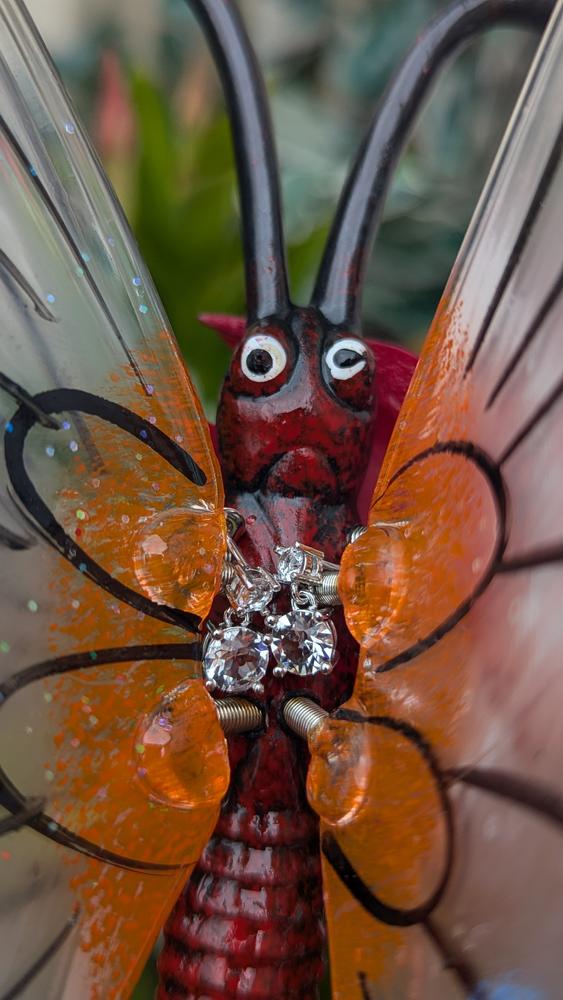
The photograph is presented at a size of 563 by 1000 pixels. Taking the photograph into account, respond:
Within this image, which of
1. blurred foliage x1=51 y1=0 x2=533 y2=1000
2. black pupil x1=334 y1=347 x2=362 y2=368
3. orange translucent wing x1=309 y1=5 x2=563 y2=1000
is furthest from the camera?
blurred foliage x1=51 y1=0 x2=533 y2=1000

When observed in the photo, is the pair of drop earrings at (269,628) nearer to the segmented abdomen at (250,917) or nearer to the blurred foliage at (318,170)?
the segmented abdomen at (250,917)

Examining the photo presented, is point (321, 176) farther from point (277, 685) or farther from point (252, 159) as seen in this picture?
point (277, 685)

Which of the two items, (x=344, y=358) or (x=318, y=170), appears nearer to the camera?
(x=344, y=358)

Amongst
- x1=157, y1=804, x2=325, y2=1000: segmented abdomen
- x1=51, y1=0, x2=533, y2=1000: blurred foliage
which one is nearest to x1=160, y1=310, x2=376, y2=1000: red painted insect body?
x1=157, y1=804, x2=325, y2=1000: segmented abdomen

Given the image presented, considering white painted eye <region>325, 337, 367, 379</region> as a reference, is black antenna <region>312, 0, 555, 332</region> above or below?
above

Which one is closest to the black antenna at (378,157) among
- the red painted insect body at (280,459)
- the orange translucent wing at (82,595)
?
the red painted insect body at (280,459)

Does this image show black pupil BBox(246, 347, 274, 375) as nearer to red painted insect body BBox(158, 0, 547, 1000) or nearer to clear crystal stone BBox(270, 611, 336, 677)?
red painted insect body BBox(158, 0, 547, 1000)

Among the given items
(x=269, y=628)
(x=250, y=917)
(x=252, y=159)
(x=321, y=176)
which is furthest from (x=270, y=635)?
(x=321, y=176)

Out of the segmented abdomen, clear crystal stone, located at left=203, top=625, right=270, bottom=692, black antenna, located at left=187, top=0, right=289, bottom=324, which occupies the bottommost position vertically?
the segmented abdomen

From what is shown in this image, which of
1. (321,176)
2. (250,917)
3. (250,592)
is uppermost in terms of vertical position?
(321,176)
